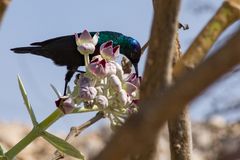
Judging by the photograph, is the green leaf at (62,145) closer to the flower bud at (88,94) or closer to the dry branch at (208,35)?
the flower bud at (88,94)

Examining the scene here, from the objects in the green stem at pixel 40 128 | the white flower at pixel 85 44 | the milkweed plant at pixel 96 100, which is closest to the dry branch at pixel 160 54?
the milkweed plant at pixel 96 100

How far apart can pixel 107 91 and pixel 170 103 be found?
938 millimetres

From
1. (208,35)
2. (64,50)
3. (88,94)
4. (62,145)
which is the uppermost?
(208,35)

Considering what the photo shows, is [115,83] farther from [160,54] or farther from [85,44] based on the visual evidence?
[160,54]

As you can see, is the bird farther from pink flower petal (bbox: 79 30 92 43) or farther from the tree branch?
the tree branch

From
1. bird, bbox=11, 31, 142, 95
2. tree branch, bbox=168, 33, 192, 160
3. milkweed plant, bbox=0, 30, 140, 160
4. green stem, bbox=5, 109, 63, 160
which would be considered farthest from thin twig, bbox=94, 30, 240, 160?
bird, bbox=11, 31, 142, 95

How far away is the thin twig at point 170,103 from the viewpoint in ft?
1.54

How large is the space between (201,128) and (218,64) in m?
6.20

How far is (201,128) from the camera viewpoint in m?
6.63

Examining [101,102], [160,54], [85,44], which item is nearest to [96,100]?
[101,102]

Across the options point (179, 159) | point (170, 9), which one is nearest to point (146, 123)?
point (170, 9)

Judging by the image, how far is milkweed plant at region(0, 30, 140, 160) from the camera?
1.37m

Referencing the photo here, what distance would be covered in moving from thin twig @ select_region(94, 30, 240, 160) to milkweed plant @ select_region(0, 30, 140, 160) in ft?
2.70

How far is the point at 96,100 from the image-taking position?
1368 millimetres
